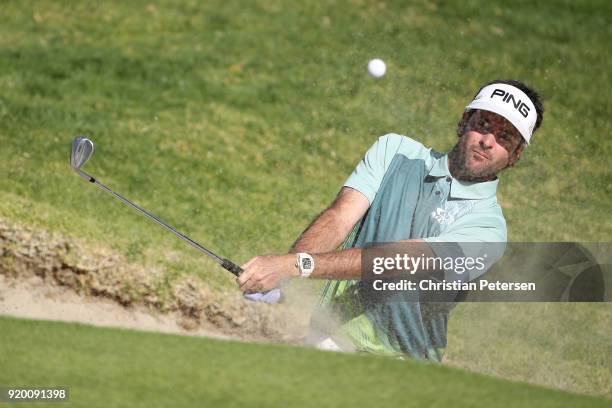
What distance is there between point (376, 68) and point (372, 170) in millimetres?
8297

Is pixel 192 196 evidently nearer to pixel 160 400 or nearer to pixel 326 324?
pixel 326 324

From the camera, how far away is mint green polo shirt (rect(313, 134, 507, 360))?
6.81m

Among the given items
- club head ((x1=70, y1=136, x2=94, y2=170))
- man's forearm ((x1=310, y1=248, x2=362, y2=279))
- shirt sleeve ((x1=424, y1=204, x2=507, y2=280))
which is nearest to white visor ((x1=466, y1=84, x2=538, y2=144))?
shirt sleeve ((x1=424, y1=204, x2=507, y2=280))

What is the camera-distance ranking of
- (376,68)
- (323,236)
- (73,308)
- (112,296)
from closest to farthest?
1. (323,236)
2. (73,308)
3. (112,296)
4. (376,68)

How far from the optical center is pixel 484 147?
686 centimetres

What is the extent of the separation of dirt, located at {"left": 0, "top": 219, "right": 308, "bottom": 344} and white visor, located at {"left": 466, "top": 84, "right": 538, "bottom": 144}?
4.38 meters

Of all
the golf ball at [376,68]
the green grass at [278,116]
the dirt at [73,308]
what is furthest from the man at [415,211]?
the golf ball at [376,68]

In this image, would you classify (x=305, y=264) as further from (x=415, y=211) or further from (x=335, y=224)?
(x=415, y=211)

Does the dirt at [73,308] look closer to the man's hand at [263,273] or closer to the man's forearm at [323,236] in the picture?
the man's forearm at [323,236]

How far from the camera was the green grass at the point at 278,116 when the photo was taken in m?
11.9

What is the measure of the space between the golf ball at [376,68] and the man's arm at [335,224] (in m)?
8.23

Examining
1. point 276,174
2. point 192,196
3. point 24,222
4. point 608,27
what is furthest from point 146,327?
point 608,27

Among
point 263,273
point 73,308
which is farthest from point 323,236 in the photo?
point 73,308

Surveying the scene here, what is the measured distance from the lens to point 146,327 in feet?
33.4
